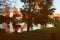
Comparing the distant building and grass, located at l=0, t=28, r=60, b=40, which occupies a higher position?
the distant building

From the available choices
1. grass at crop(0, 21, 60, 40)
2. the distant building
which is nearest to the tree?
grass at crop(0, 21, 60, 40)

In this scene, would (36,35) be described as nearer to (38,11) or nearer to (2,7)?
(38,11)

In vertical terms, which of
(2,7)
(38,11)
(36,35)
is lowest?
(36,35)

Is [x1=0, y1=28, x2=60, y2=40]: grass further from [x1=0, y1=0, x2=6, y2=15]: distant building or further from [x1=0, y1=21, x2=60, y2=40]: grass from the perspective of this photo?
[x1=0, y1=0, x2=6, y2=15]: distant building

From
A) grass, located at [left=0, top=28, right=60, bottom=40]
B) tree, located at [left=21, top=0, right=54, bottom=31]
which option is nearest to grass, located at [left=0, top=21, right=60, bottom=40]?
grass, located at [left=0, top=28, right=60, bottom=40]

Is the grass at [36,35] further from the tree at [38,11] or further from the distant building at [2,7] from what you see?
the distant building at [2,7]

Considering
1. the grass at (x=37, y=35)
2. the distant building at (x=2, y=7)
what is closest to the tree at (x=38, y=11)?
the grass at (x=37, y=35)

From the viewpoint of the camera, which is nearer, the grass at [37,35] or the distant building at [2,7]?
the grass at [37,35]

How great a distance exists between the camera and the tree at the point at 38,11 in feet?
11.5

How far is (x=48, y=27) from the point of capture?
346 centimetres

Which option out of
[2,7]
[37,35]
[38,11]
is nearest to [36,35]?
[37,35]

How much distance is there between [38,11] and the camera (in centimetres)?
361

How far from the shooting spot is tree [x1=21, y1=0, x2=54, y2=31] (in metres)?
3.49

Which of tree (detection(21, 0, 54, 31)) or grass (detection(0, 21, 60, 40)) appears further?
tree (detection(21, 0, 54, 31))
